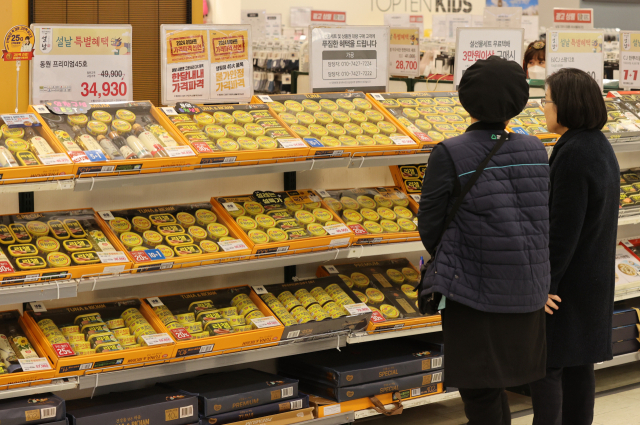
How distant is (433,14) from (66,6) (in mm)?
8759

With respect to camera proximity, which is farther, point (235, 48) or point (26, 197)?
point (235, 48)

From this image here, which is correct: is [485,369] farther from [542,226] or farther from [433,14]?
[433,14]

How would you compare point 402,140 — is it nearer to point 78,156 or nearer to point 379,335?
point 379,335

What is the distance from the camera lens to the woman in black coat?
259 cm

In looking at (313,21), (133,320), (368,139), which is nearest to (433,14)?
(313,21)

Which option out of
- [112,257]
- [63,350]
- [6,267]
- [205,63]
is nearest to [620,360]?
[205,63]

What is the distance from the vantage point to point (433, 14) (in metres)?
12.2

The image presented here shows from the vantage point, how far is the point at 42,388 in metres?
2.58

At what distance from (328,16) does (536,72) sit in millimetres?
5491

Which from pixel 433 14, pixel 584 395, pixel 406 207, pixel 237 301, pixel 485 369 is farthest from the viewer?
pixel 433 14

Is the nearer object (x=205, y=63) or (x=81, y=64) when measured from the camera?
(x=81, y=64)

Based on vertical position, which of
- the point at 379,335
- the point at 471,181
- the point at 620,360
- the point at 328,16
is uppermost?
the point at 328,16

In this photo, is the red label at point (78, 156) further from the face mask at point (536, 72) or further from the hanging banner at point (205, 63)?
the face mask at point (536, 72)

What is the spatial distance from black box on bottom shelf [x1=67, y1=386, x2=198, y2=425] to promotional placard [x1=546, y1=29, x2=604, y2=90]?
8.89ft
